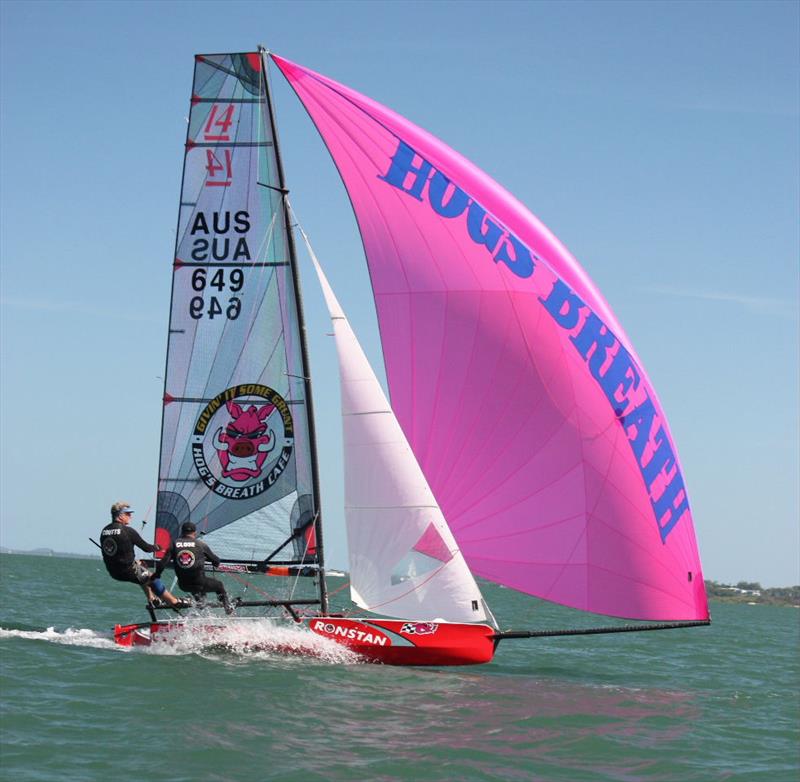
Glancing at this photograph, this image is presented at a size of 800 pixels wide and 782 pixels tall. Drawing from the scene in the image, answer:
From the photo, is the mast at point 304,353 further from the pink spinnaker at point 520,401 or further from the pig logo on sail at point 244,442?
→ the pink spinnaker at point 520,401

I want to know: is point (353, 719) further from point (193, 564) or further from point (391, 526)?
point (193, 564)

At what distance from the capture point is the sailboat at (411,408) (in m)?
13.1

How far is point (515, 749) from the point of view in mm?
9461

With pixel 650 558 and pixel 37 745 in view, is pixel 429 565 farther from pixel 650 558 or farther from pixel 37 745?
pixel 37 745

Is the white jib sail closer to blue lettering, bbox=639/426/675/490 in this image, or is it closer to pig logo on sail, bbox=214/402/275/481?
pig logo on sail, bbox=214/402/275/481

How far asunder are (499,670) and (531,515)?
2.28 metres

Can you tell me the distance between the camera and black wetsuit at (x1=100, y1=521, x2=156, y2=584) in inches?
512

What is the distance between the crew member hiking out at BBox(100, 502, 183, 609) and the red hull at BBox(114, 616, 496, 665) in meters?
1.75

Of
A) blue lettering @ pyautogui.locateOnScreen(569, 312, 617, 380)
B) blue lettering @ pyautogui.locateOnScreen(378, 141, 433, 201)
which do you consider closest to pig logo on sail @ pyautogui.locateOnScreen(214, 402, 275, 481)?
blue lettering @ pyautogui.locateOnScreen(378, 141, 433, 201)

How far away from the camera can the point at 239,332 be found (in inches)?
543

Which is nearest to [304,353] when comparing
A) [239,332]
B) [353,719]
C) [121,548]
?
[239,332]

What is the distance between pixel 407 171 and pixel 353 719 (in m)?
6.86

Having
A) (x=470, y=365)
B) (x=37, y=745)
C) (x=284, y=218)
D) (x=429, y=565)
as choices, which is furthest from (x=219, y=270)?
(x=37, y=745)

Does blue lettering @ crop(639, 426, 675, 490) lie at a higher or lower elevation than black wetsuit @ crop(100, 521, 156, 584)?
higher
